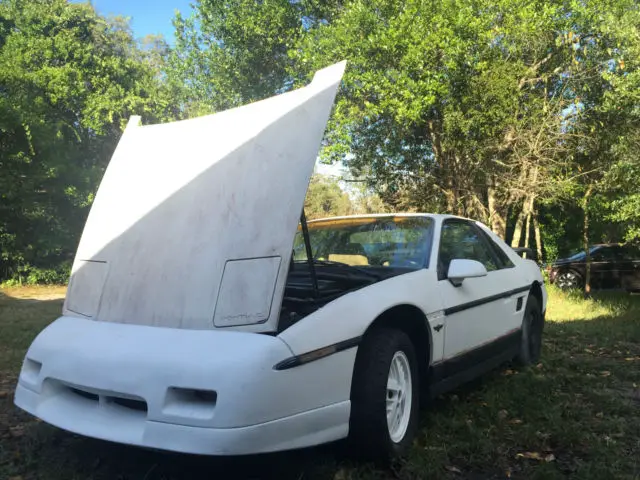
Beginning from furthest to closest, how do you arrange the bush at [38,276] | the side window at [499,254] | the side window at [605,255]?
the side window at [605,255], the bush at [38,276], the side window at [499,254]

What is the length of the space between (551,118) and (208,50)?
32.5 feet

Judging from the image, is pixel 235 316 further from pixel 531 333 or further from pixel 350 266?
pixel 531 333

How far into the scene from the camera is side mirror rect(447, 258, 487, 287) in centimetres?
344

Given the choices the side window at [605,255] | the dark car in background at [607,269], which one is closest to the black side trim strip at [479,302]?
the dark car in background at [607,269]

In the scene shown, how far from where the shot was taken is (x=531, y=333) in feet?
16.8

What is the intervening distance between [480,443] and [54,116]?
16.9 m

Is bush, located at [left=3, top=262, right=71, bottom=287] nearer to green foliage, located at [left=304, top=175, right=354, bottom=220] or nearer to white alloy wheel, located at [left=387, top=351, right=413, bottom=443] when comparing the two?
white alloy wheel, located at [left=387, top=351, right=413, bottom=443]

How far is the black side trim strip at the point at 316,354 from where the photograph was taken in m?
2.32

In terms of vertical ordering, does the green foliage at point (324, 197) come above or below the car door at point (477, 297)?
above

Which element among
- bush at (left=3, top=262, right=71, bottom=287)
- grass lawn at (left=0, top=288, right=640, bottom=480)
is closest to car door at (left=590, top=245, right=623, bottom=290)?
grass lawn at (left=0, top=288, right=640, bottom=480)

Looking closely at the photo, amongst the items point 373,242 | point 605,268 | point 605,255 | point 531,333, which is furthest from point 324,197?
point 373,242

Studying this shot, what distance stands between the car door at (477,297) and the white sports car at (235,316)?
3cm

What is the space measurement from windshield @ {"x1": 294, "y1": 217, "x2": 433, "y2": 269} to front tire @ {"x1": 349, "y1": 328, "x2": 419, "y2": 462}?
0.80 metres

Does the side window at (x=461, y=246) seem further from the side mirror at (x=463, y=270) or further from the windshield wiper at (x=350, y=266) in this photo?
the windshield wiper at (x=350, y=266)
